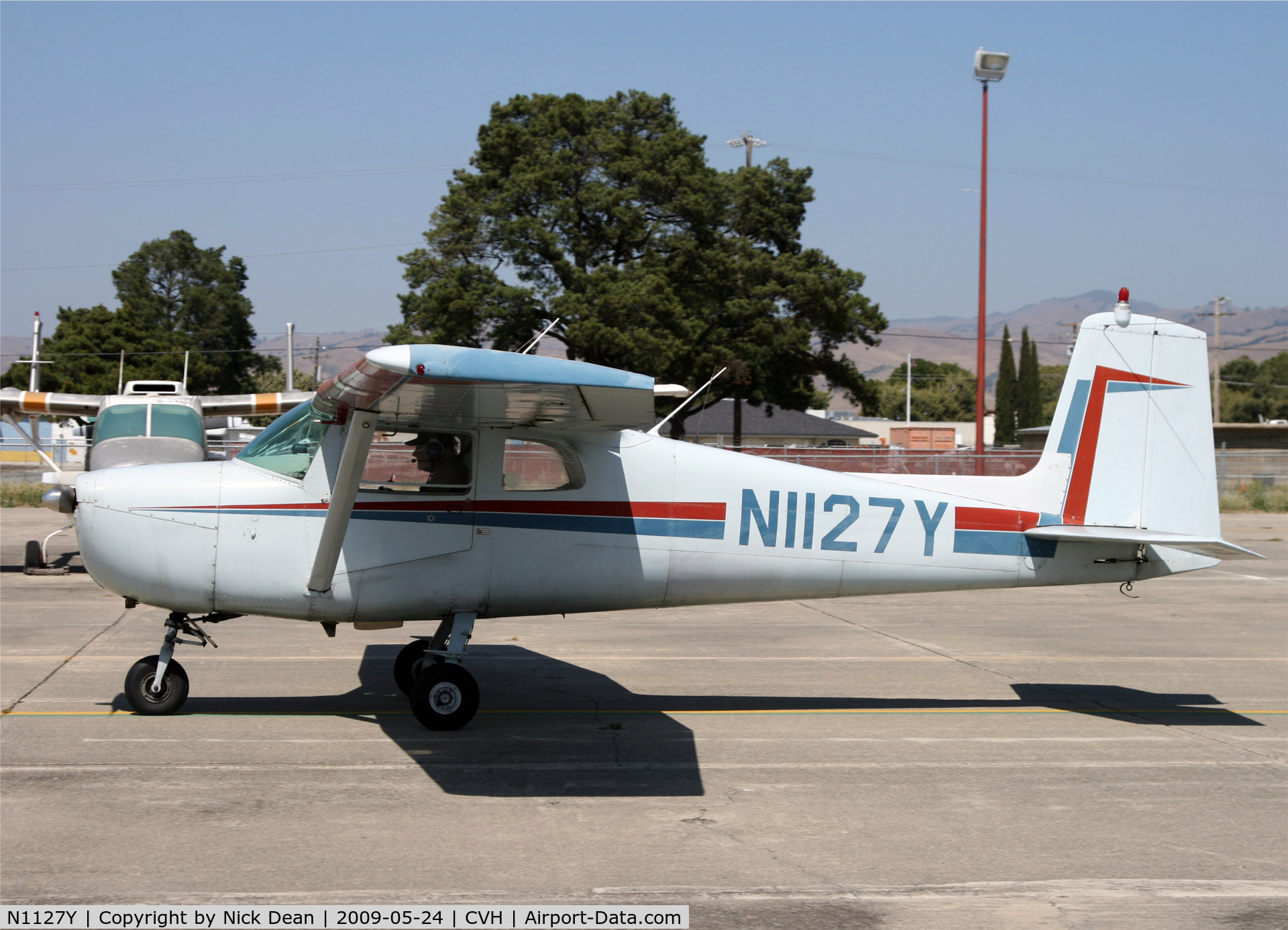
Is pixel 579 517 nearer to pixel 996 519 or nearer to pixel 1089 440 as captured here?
pixel 996 519

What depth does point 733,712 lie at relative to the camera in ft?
25.3

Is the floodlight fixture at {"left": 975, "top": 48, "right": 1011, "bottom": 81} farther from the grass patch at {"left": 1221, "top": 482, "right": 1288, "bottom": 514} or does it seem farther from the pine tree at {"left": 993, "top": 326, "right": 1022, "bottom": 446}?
the pine tree at {"left": 993, "top": 326, "right": 1022, "bottom": 446}

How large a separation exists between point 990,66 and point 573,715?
2531 centimetres

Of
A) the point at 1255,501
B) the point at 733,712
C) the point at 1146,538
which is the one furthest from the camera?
the point at 1255,501

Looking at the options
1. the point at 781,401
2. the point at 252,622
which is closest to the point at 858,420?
the point at 781,401

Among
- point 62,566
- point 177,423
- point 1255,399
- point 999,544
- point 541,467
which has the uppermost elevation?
point 1255,399

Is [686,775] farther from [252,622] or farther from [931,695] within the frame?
[252,622]

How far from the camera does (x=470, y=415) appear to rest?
666cm

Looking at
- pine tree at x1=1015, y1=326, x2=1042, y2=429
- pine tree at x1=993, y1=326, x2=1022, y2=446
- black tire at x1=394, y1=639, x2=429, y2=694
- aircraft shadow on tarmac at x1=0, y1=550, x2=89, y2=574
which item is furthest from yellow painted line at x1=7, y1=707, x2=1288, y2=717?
pine tree at x1=1015, y1=326, x2=1042, y2=429

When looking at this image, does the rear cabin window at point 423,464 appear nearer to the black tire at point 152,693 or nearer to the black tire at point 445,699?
the black tire at point 445,699

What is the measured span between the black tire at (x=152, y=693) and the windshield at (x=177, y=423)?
9.19 meters

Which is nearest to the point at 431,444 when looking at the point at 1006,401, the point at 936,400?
the point at 1006,401

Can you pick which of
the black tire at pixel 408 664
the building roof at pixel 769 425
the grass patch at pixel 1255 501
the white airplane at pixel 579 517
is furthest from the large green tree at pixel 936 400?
the black tire at pixel 408 664

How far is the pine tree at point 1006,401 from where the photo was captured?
96000 millimetres
